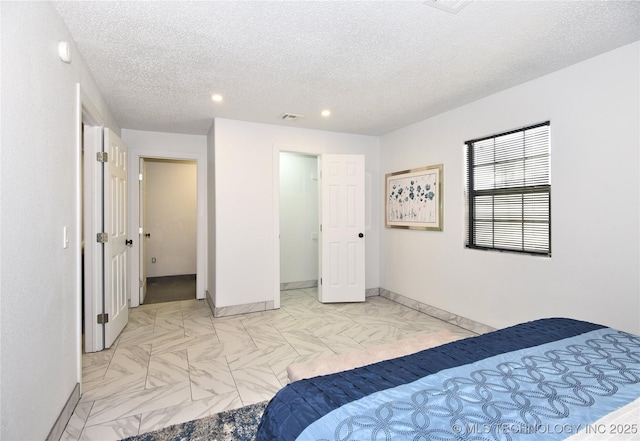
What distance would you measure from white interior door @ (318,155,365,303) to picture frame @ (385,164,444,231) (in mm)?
429

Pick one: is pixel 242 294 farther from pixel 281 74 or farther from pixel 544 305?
pixel 544 305

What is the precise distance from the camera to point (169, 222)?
6309mm

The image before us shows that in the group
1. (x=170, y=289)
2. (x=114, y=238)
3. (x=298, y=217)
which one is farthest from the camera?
(x=298, y=217)

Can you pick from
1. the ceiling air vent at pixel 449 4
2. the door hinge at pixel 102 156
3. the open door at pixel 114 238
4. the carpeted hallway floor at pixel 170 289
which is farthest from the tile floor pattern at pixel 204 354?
the ceiling air vent at pixel 449 4

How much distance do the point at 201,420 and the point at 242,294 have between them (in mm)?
2180

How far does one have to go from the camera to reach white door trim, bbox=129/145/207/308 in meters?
4.44

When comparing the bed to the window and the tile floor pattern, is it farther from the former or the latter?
the window

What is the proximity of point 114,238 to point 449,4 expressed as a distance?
3.39 meters

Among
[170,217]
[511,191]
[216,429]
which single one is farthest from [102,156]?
[511,191]

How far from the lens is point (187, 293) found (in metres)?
5.18

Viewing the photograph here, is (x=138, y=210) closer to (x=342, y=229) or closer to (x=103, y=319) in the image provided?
(x=103, y=319)

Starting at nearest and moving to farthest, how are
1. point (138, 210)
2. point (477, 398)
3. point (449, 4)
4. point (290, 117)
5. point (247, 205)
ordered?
point (477, 398)
point (449, 4)
point (290, 117)
point (247, 205)
point (138, 210)

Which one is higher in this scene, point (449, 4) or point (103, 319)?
point (449, 4)

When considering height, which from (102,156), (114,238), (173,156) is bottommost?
(114,238)
